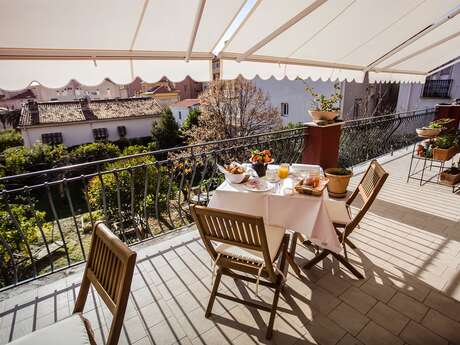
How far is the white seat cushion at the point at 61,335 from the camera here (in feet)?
4.33

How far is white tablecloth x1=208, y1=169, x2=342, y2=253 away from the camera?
2.29m

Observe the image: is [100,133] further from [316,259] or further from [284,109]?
[316,259]

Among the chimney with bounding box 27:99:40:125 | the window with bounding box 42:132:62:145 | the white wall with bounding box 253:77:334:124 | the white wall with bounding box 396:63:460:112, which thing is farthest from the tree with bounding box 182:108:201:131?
the chimney with bounding box 27:99:40:125

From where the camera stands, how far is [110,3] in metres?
2.33

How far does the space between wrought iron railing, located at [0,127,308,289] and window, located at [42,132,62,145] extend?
→ 7407mm

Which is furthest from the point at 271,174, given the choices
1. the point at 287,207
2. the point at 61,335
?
the point at 61,335

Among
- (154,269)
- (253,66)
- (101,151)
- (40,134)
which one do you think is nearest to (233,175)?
(154,269)

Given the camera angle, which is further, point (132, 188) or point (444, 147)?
point (444, 147)

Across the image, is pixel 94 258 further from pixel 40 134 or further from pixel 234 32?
pixel 40 134

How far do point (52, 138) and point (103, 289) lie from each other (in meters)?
27.0

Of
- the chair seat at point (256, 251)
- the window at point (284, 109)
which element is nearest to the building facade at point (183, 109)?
the window at point (284, 109)

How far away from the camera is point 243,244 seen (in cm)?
192

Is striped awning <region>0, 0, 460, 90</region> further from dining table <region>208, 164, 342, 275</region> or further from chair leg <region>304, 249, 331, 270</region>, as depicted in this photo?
chair leg <region>304, 249, 331, 270</region>

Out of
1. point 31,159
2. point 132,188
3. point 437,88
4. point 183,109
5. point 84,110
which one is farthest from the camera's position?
point 183,109
